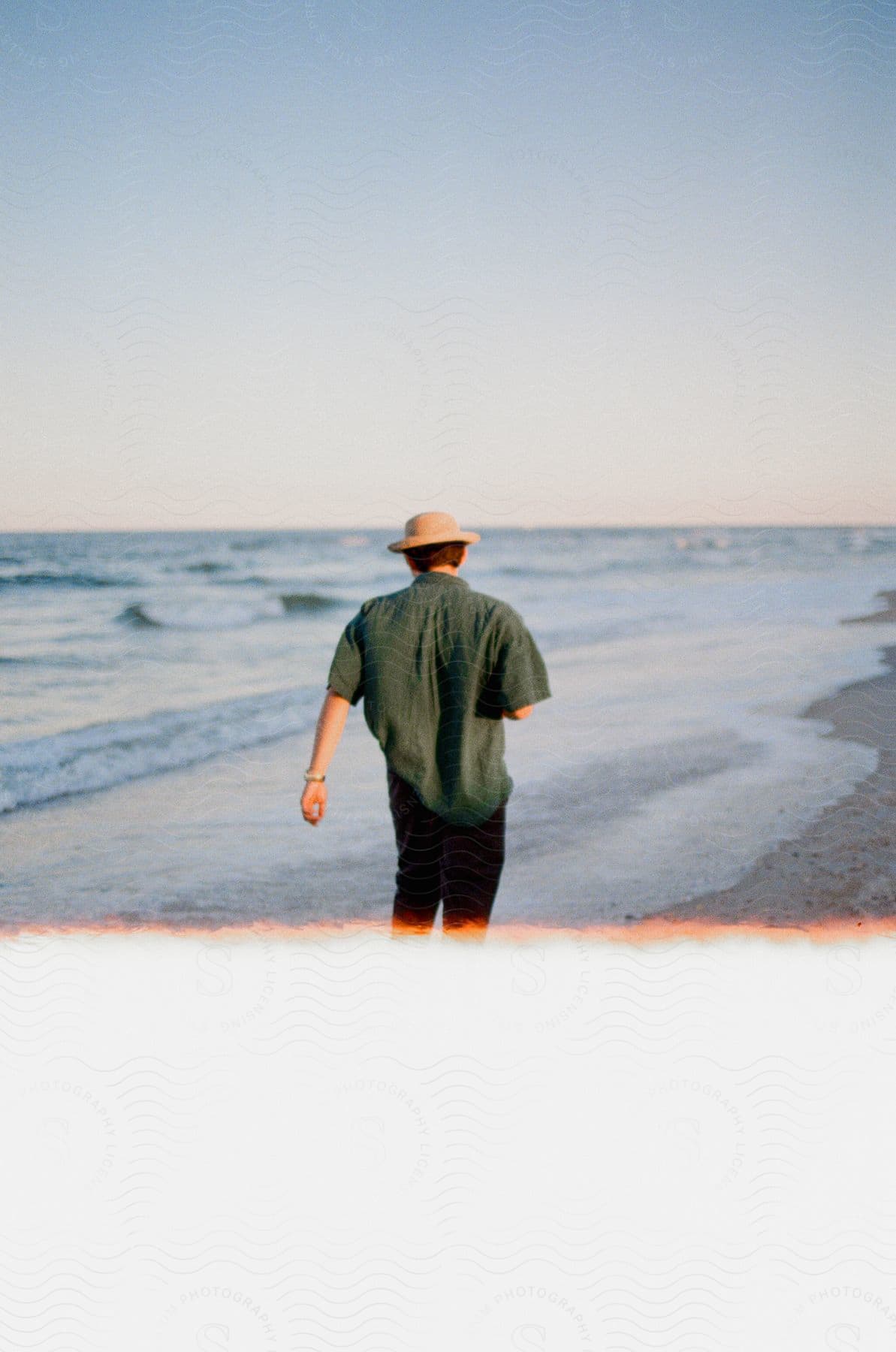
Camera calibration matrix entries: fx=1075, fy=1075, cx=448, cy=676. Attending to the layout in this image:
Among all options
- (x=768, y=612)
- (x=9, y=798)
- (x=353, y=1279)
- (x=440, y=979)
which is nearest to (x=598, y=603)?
(x=768, y=612)

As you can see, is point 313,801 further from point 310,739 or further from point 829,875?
point 310,739

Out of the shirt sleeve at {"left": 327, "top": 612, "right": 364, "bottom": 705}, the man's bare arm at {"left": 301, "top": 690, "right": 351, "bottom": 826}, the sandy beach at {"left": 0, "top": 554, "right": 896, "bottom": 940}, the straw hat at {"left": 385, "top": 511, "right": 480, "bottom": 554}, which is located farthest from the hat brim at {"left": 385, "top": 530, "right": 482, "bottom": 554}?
the sandy beach at {"left": 0, "top": 554, "right": 896, "bottom": 940}

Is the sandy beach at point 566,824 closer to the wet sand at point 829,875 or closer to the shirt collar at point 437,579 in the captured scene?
the wet sand at point 829,875

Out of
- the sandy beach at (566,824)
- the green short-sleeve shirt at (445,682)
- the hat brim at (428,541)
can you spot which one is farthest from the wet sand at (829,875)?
the hat brim at (428,541)

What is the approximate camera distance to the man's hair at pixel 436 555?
2.13 m

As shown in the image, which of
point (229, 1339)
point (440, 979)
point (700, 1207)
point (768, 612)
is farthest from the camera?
point (768, 612)

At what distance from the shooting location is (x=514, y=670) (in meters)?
2.04

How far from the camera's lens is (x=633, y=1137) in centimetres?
191

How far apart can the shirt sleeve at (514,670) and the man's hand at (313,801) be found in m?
0.40

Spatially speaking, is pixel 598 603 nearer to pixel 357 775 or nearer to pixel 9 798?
pixel 357 775

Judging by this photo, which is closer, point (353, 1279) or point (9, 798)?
point (353, 1279)

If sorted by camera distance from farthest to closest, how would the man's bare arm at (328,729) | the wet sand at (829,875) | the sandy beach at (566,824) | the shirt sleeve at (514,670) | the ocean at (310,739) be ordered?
the ocean at (310,739) < the sandy beach at (566,824) < the wet sand at (829,875) < the man's bare arm at (328,729) < the shirt sleeve at (514,670)

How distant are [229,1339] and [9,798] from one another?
335 cm

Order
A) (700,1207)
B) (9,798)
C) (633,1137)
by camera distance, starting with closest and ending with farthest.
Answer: (700,1207) < (633,1137) < (9,798)
